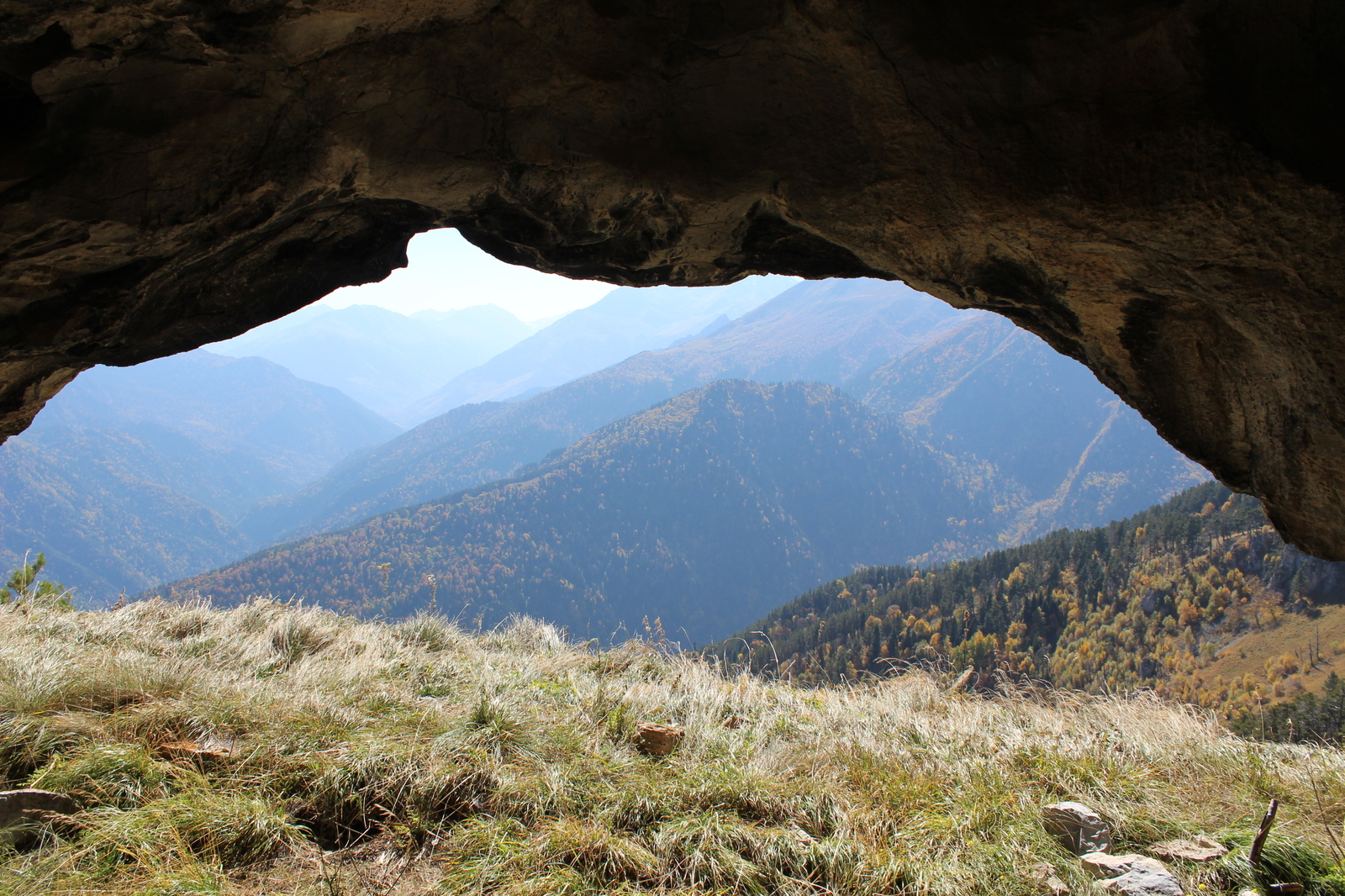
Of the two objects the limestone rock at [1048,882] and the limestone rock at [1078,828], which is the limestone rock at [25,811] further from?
the limestone rock at [1078,828]

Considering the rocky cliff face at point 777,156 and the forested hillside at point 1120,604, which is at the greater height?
the rocky cliff face at point 777,156

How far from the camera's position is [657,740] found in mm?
5074

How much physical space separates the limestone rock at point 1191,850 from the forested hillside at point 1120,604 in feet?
225

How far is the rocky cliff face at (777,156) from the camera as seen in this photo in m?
2.86

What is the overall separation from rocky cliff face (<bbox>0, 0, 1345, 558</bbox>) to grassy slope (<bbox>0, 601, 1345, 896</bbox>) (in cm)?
198

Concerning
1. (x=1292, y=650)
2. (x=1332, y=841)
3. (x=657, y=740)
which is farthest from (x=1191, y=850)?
(x=1292, y=650)

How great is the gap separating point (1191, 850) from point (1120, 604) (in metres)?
98.4

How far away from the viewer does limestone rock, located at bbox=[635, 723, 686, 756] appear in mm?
5031

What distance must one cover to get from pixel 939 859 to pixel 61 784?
468 centimetres

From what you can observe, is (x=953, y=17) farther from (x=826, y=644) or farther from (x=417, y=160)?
(x=826, y=644)

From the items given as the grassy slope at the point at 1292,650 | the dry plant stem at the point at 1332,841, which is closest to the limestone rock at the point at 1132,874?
the dry plant stem at the point at 1332,841

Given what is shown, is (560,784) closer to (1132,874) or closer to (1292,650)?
(1132,874)

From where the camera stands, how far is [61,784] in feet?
12.1

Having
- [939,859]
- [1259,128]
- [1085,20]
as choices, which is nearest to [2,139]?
[1085,20]
